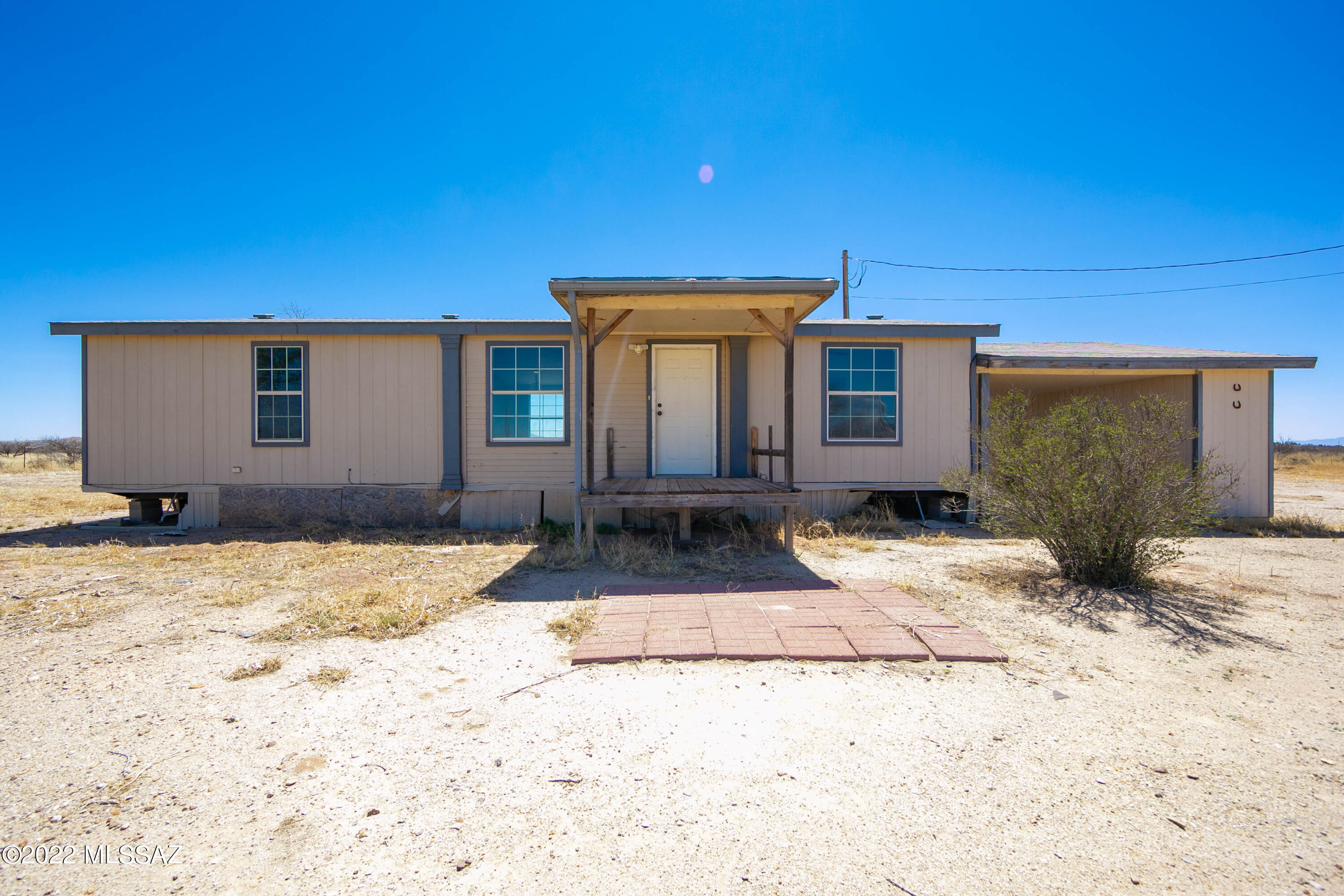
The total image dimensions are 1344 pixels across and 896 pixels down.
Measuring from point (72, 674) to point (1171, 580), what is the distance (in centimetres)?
766

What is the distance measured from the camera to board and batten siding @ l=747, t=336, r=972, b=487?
333 inches

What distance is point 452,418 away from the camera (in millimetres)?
8320

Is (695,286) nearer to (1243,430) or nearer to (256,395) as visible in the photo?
(256,395)

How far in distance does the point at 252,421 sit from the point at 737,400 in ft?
22.6

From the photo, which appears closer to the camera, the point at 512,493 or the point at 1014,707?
the point at 1014,707

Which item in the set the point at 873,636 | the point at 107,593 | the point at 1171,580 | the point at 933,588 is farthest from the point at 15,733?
the point at 1171,580

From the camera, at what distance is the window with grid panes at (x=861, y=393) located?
28.0 feet

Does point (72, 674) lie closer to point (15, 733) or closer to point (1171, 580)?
point (15, 733)

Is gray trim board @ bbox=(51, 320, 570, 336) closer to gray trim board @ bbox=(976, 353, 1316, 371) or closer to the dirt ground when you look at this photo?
the dirt ground

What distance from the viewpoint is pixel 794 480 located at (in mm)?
8695

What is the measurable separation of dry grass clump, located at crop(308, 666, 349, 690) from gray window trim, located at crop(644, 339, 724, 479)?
545 centimetres

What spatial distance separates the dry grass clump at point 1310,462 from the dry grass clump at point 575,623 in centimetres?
2220

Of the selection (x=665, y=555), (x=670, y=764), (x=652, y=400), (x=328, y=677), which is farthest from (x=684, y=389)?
(x=670, y=764)

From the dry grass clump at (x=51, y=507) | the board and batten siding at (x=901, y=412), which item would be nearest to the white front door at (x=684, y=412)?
the board and batten siding at (x=901, y=412)
